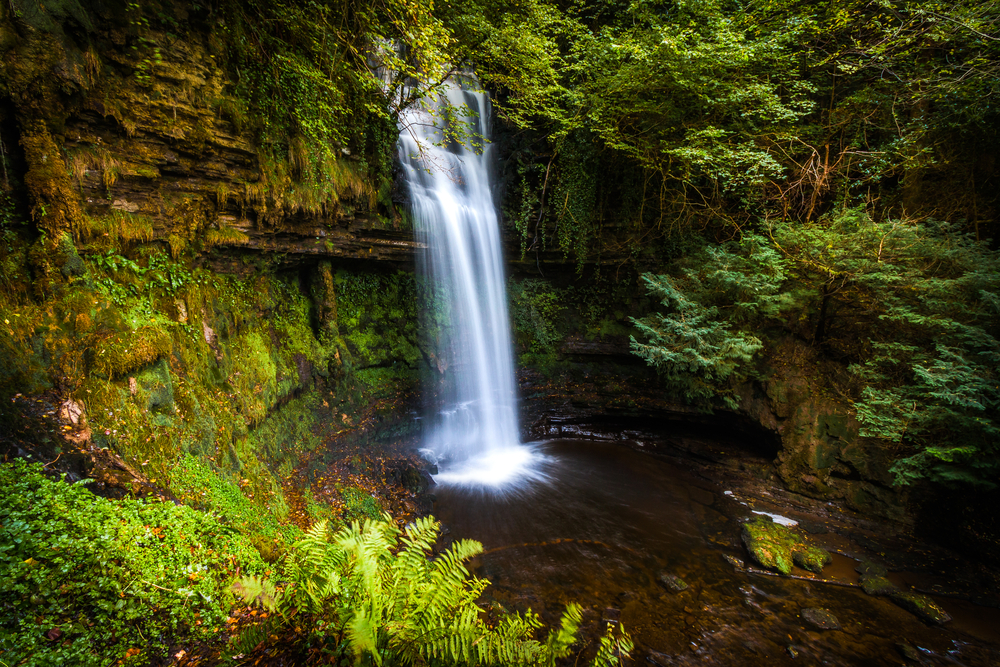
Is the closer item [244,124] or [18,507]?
[18,507]

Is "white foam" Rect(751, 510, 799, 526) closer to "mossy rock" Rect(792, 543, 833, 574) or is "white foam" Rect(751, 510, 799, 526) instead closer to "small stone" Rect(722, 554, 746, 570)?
"mossy rock" Rect(792, 543, 833, 574)

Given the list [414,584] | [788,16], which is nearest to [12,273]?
[414,584]

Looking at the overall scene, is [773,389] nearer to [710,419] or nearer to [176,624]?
[710,419]

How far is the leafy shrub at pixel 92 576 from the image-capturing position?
6.93 feet

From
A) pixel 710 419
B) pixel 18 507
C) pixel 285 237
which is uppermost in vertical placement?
pixel 285 237

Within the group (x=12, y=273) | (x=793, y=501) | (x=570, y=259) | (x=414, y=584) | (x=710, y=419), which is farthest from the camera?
(x=570, y=259)

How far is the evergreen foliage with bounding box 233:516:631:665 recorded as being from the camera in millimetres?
2412

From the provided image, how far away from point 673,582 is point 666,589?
0.59 feet

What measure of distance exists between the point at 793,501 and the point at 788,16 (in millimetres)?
10344

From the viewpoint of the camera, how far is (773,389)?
338 inches

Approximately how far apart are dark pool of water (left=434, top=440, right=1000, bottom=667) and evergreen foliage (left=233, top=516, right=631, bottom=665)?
2.75 metres

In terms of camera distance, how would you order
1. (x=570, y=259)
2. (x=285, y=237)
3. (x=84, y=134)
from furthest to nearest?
(x=570, y=259) → (x=285, y=237) → (x=84, y=134)

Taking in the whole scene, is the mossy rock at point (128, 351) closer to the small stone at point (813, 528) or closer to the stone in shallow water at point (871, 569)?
the stone in shallow water at point (871, 569)

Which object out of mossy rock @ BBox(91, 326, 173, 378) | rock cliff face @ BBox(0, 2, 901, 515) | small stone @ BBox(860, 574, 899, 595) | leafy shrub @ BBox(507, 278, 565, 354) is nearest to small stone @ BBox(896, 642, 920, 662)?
small stone @ BBox(860, 574, 899, 595)
